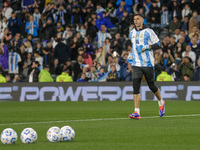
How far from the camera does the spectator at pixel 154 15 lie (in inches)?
1048

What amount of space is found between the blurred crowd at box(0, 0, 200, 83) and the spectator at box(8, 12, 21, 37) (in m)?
0.04

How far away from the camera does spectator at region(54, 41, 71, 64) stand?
2566cm

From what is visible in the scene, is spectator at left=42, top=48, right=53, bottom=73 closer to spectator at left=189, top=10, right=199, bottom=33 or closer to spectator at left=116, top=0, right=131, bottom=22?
spectator at left=116, top=0, right=131, bottom=22

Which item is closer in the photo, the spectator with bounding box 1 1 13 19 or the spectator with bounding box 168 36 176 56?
the spectator with bounding box 168 36 176 56

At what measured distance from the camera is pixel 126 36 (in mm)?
26531

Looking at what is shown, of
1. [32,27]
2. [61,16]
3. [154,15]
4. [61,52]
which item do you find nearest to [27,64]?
[61,52]

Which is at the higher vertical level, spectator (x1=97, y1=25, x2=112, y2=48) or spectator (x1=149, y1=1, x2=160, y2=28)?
spectator (x1=149, y1=1, x2=160, y2=28)

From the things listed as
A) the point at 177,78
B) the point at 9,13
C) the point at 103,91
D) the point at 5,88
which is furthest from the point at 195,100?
the point at 9,13

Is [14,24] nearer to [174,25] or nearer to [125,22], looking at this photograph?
[125,22]

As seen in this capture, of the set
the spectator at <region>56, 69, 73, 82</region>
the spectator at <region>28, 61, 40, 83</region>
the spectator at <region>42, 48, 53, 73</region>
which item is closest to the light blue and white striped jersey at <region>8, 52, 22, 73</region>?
the spectator at <region>42, 48, 53, 73</region>

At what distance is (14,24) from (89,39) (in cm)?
489

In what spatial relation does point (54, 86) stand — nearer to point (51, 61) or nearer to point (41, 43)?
point (51, 61)

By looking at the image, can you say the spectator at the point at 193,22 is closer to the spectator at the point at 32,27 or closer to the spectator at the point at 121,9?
the spectator at the point at 121,9

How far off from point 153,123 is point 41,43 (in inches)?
685
